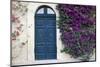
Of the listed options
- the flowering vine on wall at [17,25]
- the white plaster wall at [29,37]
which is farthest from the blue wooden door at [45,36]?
the flowering vine on wall at [17,25]

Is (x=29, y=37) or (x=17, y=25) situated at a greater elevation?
(x=17, y=25)

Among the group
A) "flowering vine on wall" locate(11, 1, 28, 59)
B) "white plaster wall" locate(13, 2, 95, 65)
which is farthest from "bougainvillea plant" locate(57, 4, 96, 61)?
"flowering vine on wall" locate(11, 1, 28, 59)

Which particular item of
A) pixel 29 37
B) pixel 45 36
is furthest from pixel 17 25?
pixel 45 36

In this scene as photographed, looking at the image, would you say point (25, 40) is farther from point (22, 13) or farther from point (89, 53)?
point (89, 53)

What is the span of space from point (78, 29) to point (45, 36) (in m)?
0.50

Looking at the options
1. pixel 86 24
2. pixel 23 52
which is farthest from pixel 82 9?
pixel 23 52

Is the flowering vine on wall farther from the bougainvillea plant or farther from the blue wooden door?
the bougainvillea plant

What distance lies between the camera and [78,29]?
3.15 metres

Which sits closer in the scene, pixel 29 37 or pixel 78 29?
pixel 29 37

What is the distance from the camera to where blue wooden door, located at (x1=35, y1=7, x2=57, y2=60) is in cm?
297

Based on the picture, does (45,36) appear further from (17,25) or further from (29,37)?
(17,25)

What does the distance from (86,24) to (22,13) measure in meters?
0.94

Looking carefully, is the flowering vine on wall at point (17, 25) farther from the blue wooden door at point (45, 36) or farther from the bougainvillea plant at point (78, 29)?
the bougainvillea plant at point (78, 29)

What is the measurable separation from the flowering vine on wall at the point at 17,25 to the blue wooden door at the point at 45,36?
190 mm
